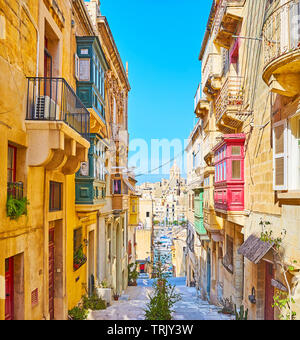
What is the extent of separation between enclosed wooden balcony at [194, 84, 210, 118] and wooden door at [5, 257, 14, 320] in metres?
13.1

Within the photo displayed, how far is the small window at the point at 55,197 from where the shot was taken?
25.7 ft

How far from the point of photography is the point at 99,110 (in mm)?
11305

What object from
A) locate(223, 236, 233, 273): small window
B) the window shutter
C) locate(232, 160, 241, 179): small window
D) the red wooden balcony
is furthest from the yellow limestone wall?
locate(223, 236, 233, 273): small window

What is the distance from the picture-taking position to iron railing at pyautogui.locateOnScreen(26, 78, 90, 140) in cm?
612

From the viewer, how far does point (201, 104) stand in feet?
55.2

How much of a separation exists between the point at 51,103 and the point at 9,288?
3555 mm

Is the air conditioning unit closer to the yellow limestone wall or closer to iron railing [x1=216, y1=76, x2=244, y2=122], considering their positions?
the yellow limestone wall

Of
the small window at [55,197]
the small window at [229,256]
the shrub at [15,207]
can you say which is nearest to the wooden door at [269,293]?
the small window at [229,256]

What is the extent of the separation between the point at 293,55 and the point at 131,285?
19.3m

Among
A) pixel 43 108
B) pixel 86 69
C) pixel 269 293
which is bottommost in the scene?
pixel 269 293

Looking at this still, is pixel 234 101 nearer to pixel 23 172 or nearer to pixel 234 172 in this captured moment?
pixel 234 172

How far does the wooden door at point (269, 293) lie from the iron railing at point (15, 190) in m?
6.13

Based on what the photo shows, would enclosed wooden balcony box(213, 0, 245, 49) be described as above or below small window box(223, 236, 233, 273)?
above

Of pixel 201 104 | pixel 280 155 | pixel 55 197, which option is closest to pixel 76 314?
pixel 55 197
